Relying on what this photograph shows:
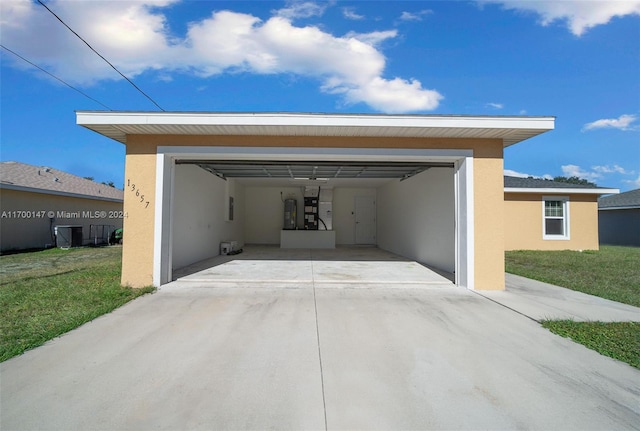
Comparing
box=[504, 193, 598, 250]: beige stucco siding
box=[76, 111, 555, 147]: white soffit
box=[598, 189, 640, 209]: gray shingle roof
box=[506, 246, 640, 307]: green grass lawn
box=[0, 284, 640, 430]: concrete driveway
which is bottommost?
box=[0, 284, 640, 430]: concrete driveway

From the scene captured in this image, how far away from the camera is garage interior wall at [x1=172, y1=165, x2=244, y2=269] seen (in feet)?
25.7

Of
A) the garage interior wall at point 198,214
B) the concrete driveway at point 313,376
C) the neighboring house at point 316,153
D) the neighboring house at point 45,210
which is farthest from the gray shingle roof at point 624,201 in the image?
the neighboring house at point 45,210

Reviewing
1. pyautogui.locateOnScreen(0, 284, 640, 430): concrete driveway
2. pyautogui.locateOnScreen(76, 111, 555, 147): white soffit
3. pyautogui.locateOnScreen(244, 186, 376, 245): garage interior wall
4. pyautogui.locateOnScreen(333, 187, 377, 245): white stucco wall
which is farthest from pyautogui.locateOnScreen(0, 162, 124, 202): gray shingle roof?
pyautogui.locateOnScreen(0, 284, 640, 430): concrete driveway

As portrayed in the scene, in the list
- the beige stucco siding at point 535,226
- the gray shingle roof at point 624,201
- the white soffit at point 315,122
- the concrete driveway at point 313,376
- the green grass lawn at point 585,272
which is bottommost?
the concrete driveway at point 313,376

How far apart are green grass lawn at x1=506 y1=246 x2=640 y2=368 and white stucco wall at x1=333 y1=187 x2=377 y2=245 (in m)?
6.46

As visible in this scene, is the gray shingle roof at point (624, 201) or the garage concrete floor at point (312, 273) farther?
the gray shingle roof at point (624, 201)

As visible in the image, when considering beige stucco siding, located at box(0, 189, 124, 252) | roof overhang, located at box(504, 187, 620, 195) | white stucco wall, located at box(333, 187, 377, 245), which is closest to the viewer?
beige stucco siding, located at box(0, 189, 124, 252)

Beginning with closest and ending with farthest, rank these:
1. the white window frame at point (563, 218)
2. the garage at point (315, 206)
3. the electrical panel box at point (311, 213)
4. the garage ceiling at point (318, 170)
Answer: the garage at point (315, 206) < the garage ceiling at point (318, 170) < the white window frame at point (563, 218) < the electrical panel box at point (311, 213)

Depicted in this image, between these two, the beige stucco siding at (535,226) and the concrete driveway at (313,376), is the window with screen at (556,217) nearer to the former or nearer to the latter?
the beige stucco siding at (535,226)

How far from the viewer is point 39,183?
1377cm

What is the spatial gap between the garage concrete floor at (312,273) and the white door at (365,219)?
6.02 meters

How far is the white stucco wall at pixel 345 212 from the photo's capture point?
15844mm

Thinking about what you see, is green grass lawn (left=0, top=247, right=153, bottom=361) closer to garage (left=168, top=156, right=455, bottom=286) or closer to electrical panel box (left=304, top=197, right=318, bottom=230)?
garage (left=168, top=156, right=455, bottom=286)

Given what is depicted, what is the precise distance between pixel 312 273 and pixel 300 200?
27.7ft
